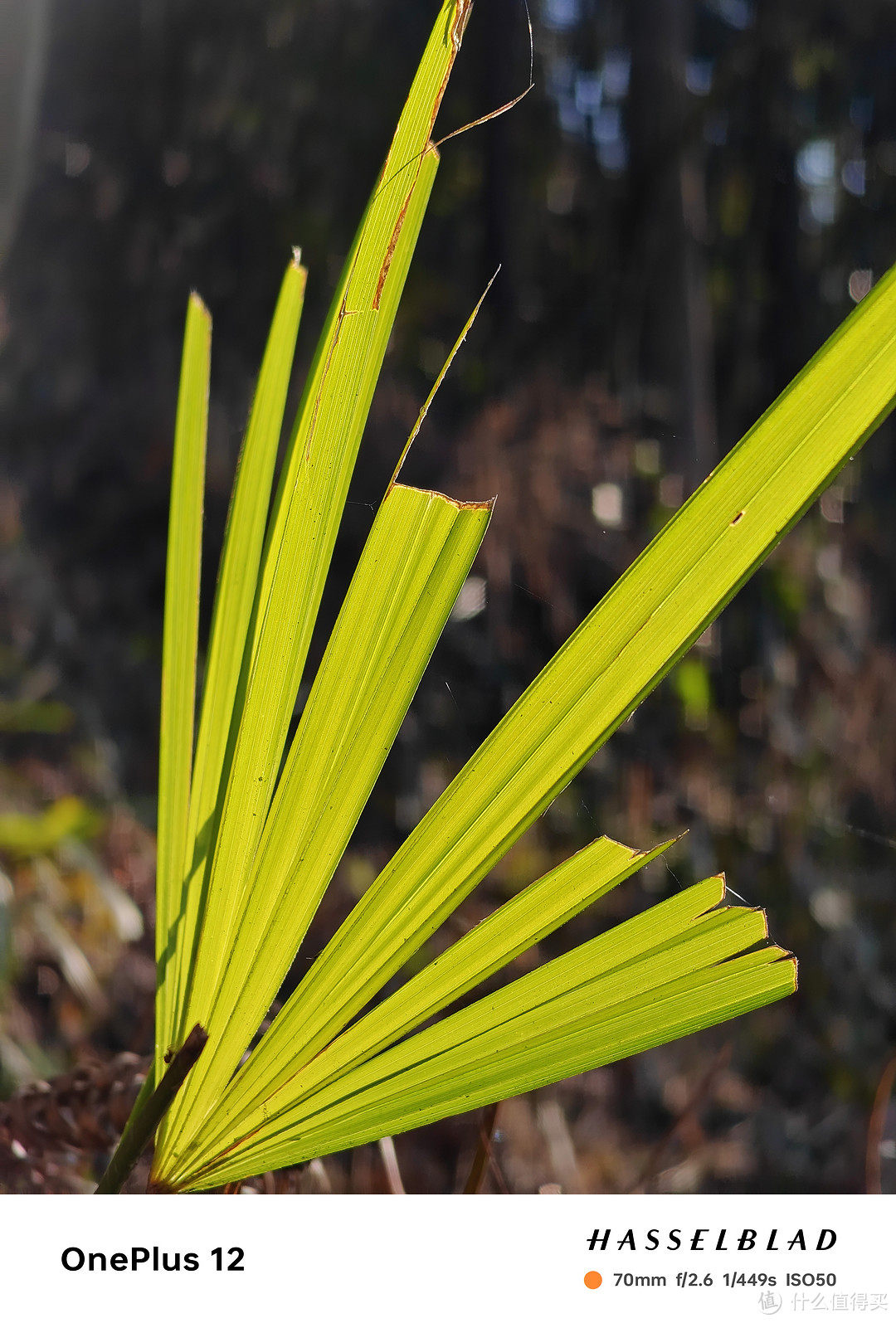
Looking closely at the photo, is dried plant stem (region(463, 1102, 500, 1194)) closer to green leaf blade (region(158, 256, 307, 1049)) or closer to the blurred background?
green leaf blade (region(158, 256, 307, 1049))

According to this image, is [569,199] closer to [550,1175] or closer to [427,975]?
[427,975]

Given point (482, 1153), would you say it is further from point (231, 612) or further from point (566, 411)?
point (566, 411)

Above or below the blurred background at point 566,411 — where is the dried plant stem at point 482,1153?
below

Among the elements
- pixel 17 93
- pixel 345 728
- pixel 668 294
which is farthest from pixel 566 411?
pixel 345 728

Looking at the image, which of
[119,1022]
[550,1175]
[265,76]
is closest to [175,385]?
[265,76]

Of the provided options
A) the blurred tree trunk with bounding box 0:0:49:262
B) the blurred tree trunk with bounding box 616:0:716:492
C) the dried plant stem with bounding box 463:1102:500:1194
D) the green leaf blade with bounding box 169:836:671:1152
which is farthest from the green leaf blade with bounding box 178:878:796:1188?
the blurred tree trunk with bounding box 0:0:49:262
